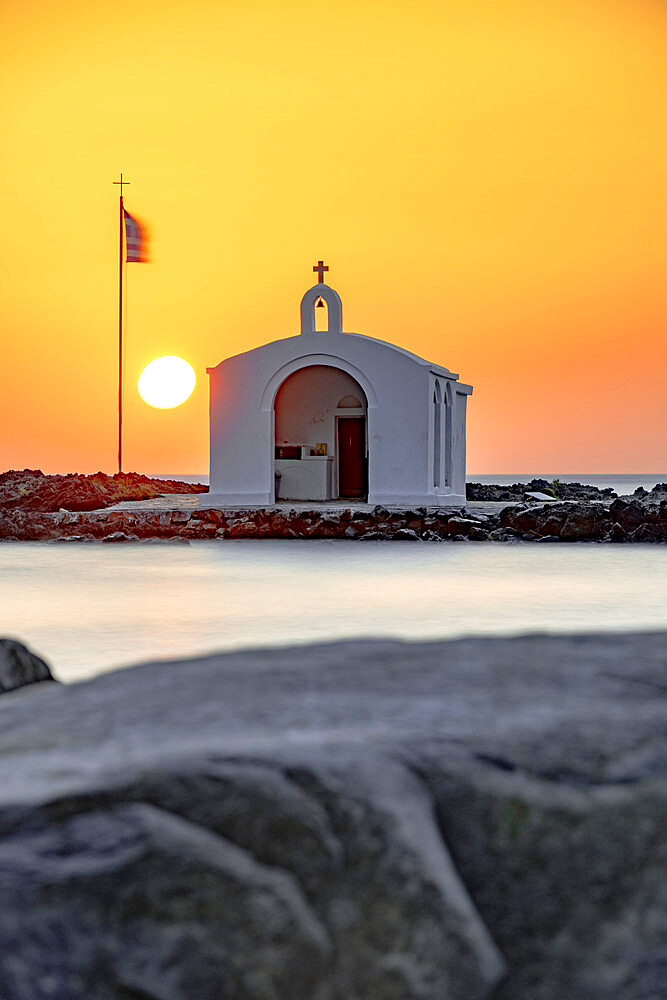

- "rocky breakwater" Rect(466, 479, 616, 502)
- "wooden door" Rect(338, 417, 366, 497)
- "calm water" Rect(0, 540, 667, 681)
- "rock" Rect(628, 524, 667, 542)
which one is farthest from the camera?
"rocky breakwater" Rect(466, 479, 616, 502)

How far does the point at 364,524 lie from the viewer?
15.9m

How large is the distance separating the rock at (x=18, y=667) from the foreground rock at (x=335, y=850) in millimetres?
455

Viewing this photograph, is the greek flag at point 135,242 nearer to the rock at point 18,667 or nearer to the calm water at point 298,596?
the calm water at point 298,596

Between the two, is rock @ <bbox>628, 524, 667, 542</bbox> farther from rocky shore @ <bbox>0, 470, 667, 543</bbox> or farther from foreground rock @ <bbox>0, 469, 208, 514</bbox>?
foreground rock @ <bbox>0, 469, 208, 514</bbox>

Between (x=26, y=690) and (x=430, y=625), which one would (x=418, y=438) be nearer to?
(x=430, y=625)

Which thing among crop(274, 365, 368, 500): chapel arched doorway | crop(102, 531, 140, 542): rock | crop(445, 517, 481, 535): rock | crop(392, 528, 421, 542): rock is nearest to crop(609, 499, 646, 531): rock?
crop(445, 517, 481, 535): rock

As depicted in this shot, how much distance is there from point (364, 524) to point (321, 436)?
18.1ft

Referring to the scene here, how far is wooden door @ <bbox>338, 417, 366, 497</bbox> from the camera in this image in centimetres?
2116

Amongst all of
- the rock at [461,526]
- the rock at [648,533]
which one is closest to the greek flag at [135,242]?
the rock at [461,526]

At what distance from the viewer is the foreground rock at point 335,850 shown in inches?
61.0

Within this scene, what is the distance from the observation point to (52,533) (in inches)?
647

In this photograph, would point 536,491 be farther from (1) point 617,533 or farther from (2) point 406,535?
(2) point 406,535

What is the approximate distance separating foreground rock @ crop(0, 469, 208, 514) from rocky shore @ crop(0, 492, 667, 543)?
1.14m

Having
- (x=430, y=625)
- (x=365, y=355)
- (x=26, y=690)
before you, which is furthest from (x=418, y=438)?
(x=26, y=690)
